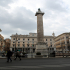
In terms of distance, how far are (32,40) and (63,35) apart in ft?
72.8

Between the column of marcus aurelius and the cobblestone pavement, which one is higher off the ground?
the column of marcus aurelius

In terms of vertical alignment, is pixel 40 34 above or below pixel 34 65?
above

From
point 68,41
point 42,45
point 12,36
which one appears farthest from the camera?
point 12,36

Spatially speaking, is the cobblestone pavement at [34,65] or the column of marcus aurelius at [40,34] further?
the column of marcus aurelius at [40,34]

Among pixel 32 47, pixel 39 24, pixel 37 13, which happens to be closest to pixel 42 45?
pixel 39 24

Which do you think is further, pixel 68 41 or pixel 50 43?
pixel 50 43

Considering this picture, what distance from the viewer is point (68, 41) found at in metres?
63.2

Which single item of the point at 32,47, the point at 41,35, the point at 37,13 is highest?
the point at 37,13

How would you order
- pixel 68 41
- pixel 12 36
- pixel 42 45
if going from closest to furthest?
pixel 42 45
pixel 68 41
pixel 12 36

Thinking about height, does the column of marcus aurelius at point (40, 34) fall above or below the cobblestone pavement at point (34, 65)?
above

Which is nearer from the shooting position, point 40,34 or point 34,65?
point 34,65

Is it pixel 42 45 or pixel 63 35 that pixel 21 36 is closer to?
pixel 63 35

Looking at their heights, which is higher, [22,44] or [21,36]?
[21,36]

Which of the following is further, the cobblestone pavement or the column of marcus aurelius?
the column of marcus aurelius
